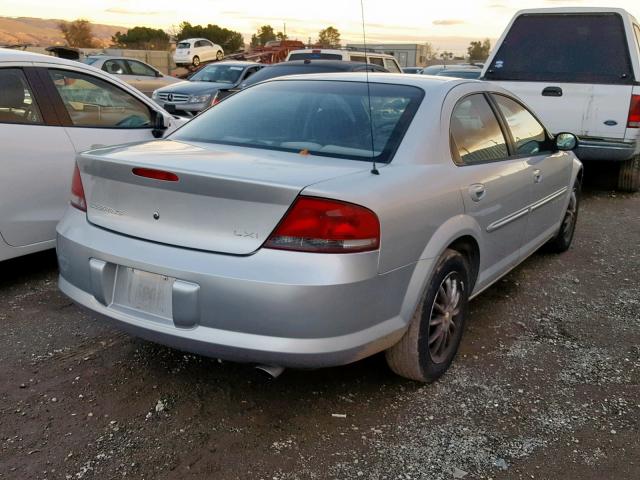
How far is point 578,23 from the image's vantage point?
764 cm

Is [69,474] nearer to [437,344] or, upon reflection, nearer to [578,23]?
[437,344]

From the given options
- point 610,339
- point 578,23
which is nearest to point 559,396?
point 610,339

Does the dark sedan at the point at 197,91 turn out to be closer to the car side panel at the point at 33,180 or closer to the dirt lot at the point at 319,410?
the car side panel at the point at 33,180

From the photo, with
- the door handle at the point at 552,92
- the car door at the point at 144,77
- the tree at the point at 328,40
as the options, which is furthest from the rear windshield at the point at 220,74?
the door handle at the point at 552,92

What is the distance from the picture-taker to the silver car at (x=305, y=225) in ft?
8.00

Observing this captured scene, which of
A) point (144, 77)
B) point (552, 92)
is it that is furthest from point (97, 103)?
point (144, 77)

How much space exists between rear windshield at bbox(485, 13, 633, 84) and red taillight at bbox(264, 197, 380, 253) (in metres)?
5.98

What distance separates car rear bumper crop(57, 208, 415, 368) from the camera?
239 cm

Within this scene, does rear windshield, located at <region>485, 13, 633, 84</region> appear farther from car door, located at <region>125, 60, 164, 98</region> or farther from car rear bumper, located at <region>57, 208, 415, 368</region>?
car door, located at <region>125, 60, 164, 98</region>

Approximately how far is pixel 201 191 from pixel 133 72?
56.2ft

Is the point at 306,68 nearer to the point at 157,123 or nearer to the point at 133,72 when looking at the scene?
the point at 157,123

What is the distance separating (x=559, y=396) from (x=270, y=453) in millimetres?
1510

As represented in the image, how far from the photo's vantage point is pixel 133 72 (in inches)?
719

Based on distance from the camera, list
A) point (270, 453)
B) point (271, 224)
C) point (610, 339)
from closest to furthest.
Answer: point (271, 224), point (270, 453), point (610, 339)
